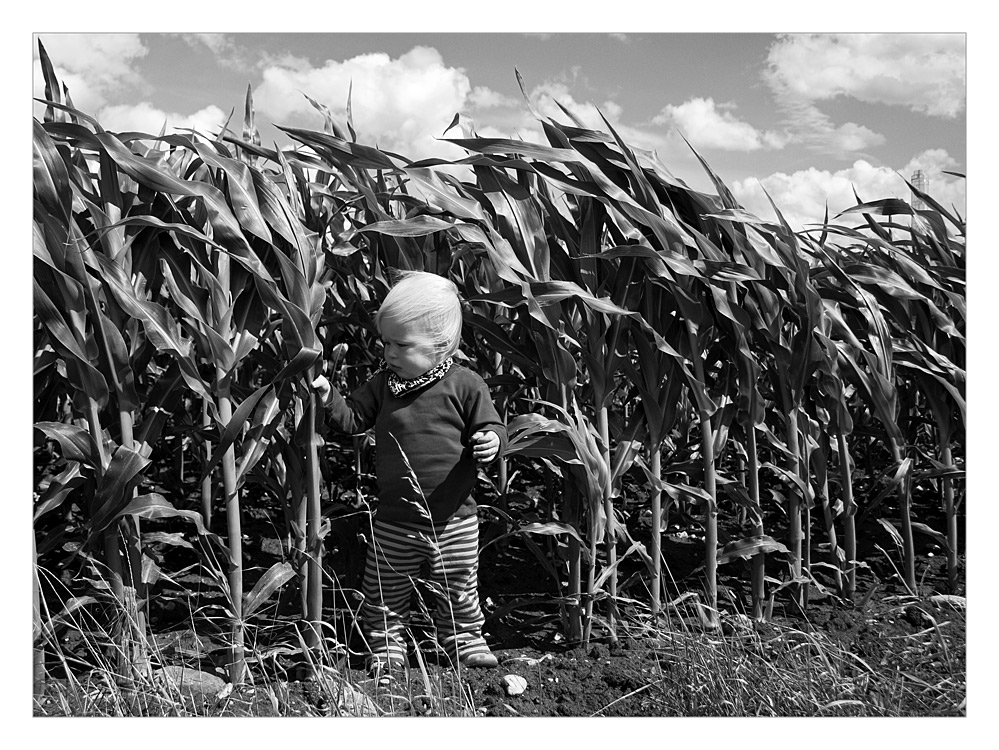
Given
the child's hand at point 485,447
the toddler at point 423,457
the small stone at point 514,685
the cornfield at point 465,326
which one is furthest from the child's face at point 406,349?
the small stone at point 514,685

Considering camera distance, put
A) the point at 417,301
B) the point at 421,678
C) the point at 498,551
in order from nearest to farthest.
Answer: the point at 417,301 → the point at 421,678 → the point at 498,551

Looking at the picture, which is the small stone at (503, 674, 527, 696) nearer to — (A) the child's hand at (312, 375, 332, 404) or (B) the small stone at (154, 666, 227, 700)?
(B) the small stone at (154, 666, 227, 700)

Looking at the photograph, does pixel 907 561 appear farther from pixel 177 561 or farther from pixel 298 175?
pixel 177 561

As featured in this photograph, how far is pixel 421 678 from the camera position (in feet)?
7.43

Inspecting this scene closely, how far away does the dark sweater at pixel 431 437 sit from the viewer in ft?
7.24

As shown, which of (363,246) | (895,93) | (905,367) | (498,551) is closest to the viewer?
(363,246)

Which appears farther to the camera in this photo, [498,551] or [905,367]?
[498,551]

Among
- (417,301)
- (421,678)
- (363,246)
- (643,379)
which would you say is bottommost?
(421,678)

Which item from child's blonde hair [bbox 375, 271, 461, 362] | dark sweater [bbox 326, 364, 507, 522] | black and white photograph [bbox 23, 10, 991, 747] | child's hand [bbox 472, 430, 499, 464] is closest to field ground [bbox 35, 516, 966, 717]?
black and white photograph [bbox 23, 10, 991, 747]

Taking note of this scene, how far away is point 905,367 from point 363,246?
1.89 metres

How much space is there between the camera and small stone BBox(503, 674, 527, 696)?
2225 millimetres

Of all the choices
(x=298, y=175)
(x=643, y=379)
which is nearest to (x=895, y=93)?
(x=643, y=379)

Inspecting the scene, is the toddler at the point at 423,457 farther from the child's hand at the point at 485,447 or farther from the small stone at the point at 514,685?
the small stone at the point at 514,685

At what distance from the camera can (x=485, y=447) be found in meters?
2.14
